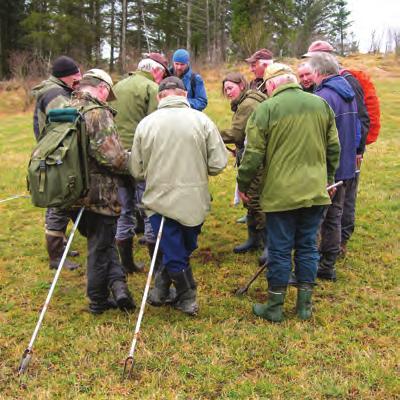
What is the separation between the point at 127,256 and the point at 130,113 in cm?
146

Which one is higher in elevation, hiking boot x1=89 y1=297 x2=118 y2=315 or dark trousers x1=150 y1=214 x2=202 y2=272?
dark trousers x1=150 y1=214 x2=202 y2=272

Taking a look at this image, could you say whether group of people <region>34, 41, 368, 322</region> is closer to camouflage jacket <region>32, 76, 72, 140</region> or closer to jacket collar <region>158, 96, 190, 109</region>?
jacket collar <region>158, 96, 190, 109</region>

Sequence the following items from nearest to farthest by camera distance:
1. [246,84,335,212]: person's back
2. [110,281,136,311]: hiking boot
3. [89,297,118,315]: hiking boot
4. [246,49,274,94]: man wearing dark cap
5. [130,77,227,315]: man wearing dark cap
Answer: [246,84,335,212]: person's back < [130,77,227,315]: man wearing dark cap < [110,281,136,311]: hiking boot < [89,297,118,315]: hiking boot < [246,49,274,94]: man wearing dark cap

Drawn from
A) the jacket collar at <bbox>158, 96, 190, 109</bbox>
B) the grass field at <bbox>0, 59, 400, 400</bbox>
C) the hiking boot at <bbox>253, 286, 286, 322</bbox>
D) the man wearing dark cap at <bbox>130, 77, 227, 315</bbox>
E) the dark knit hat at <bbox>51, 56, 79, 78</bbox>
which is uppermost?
the dark knit hat at <bbox>51, 56, 79, 78</bbox>

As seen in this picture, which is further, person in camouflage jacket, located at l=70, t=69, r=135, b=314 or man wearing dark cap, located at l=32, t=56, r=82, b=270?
man wearing dark cap, located at l=32, t=56, r=82, b=270

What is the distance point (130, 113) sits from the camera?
15.2 ft

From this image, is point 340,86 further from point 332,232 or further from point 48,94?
point 48,94

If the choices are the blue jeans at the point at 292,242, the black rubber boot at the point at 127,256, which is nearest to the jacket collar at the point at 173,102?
the blue jeans at the point at 292,242

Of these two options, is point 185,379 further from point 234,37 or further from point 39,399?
point 234,37

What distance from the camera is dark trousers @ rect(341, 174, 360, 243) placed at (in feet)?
16.2

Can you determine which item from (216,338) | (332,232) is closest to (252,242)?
(332,232)

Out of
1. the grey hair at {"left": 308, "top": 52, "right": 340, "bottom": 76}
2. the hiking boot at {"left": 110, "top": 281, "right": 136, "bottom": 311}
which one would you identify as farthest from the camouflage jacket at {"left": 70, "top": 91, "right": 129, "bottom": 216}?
the grey hair at {"left": 308, "top": 52, "right": 340, "bottom": 76}

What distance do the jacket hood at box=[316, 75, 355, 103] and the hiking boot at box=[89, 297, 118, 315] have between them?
268cm

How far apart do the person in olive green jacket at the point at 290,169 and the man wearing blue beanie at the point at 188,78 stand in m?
2.11
